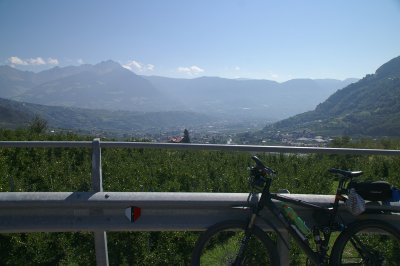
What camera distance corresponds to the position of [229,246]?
3.90 meters

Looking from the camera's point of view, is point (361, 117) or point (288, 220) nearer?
point (288, 220)

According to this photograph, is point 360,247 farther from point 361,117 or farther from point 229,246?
point 361,117

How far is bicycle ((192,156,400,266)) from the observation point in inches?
143

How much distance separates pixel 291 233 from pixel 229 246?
65cm

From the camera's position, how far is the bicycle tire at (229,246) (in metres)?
3.65

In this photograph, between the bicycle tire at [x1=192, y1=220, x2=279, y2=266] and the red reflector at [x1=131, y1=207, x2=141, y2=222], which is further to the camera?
the bicycle tire at [x1=192, y1=220, x2=279, y2=266]

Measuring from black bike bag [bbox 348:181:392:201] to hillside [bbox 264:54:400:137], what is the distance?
358 feet

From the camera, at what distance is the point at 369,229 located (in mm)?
3730

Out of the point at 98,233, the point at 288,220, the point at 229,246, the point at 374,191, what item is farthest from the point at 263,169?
the point at 98,233

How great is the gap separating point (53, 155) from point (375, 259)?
29.4ft

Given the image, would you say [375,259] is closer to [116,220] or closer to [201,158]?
[116,220]

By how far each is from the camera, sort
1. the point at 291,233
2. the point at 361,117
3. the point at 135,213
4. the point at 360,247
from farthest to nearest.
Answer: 1. the point at 361,117
2. the point at 360,247
3. the point at 291,233
4. the point at 135,213

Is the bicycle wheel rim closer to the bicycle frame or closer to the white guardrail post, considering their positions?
the bicycle frame

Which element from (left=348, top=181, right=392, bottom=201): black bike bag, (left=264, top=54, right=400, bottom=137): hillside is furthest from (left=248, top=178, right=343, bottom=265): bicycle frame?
(left=264, top=54, right=400, bottom=137): hillside
